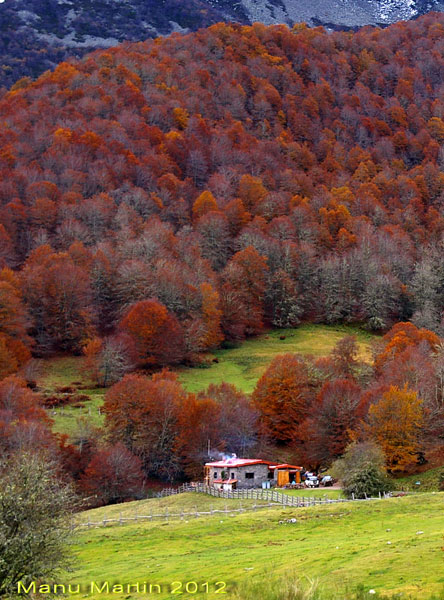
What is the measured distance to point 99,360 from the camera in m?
92.0

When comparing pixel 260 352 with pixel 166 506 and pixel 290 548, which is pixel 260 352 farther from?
pixel 290 548

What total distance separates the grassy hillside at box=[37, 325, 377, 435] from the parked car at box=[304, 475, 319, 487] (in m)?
21.2

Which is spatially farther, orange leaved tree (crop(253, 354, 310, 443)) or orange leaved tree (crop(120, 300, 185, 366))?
orange leaved tree (crop(120, 300, 185, 366))

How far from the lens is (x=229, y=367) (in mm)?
100000

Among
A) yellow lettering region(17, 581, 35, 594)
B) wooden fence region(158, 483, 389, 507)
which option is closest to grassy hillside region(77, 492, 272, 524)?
wooden fence region(158, 483, 389, 507)

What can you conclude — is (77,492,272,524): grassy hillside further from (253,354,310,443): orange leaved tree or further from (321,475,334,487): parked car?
(253,354,310,443): orange leaved tree

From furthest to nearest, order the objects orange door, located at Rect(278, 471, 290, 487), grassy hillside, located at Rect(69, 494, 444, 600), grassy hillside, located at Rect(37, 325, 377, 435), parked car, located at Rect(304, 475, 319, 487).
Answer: grassy hillside, located at Rect(37, 325, 377, 435) → orange door, located at Rect(278, 471, 290, 487) → parked car, located at Rect(304, 475, 319, 487) → grassy hillside, located at Rect(69, 494, 444, 600)

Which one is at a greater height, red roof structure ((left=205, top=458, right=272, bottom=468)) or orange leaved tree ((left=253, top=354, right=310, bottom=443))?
orange leaved tree ((left=253, top=354, right=310, bottom=443))

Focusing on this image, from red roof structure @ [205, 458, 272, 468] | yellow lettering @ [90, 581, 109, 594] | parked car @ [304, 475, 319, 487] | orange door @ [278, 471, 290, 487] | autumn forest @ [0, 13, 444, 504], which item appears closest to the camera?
yellow lettering @ [90, 581, 109, 594]

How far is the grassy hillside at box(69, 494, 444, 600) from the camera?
28.7 metres

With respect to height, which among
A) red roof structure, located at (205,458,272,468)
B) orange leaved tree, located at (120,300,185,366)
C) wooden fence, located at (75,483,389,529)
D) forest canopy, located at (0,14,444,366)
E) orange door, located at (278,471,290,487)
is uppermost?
forest canopy, located at (0,14,444,366)

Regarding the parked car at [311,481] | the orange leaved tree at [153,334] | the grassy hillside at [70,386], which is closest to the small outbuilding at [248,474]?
the parked car at [311,481]

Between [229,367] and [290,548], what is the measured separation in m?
64.4

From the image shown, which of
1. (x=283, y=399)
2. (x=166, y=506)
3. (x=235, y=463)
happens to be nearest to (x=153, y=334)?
(x=283, y=399)
